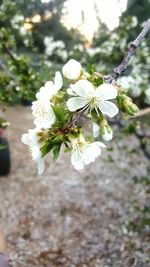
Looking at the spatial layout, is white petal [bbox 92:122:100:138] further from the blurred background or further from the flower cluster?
the blurred background

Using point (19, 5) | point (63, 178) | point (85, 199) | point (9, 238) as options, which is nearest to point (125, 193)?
point (85, 199)

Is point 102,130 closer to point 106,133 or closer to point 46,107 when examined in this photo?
point 106,133

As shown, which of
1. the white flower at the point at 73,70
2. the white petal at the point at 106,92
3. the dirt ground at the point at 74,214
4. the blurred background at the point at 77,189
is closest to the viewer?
the white petal at the point at 106,92

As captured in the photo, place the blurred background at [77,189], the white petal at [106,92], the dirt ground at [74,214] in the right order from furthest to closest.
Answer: the dirt ground at [74,214] < the blurred background at [77,189] < the white petal at [106,92]

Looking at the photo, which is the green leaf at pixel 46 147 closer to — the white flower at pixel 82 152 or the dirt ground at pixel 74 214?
the white flower at pixel 82 152

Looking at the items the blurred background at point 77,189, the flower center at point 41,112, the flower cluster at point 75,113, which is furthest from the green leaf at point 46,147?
the blurred background at point 77,189
